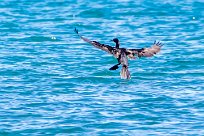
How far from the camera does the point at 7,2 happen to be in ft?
146

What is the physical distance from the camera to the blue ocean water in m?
21.2

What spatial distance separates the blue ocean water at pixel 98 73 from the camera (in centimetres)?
2119

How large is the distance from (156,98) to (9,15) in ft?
58.0

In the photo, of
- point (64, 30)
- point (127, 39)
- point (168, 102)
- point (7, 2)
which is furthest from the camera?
point (7, 2)

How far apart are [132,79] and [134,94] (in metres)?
2.23

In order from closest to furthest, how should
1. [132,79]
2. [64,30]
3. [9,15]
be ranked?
[132,79] < [64,30] < [9,15]

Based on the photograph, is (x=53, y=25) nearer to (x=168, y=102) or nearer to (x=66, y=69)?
(x=66, y=69)

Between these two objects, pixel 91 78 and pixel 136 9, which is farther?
pixel 136 9

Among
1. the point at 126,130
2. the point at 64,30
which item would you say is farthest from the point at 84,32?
the point at 126,130

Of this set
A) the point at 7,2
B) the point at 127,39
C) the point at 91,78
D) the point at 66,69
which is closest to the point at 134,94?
the point at 91,78

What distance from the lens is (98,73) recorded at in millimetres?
27188

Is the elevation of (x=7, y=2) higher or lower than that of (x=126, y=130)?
higher

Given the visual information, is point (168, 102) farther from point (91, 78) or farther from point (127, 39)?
point (127, 39)

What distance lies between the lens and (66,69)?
27.9 metres
